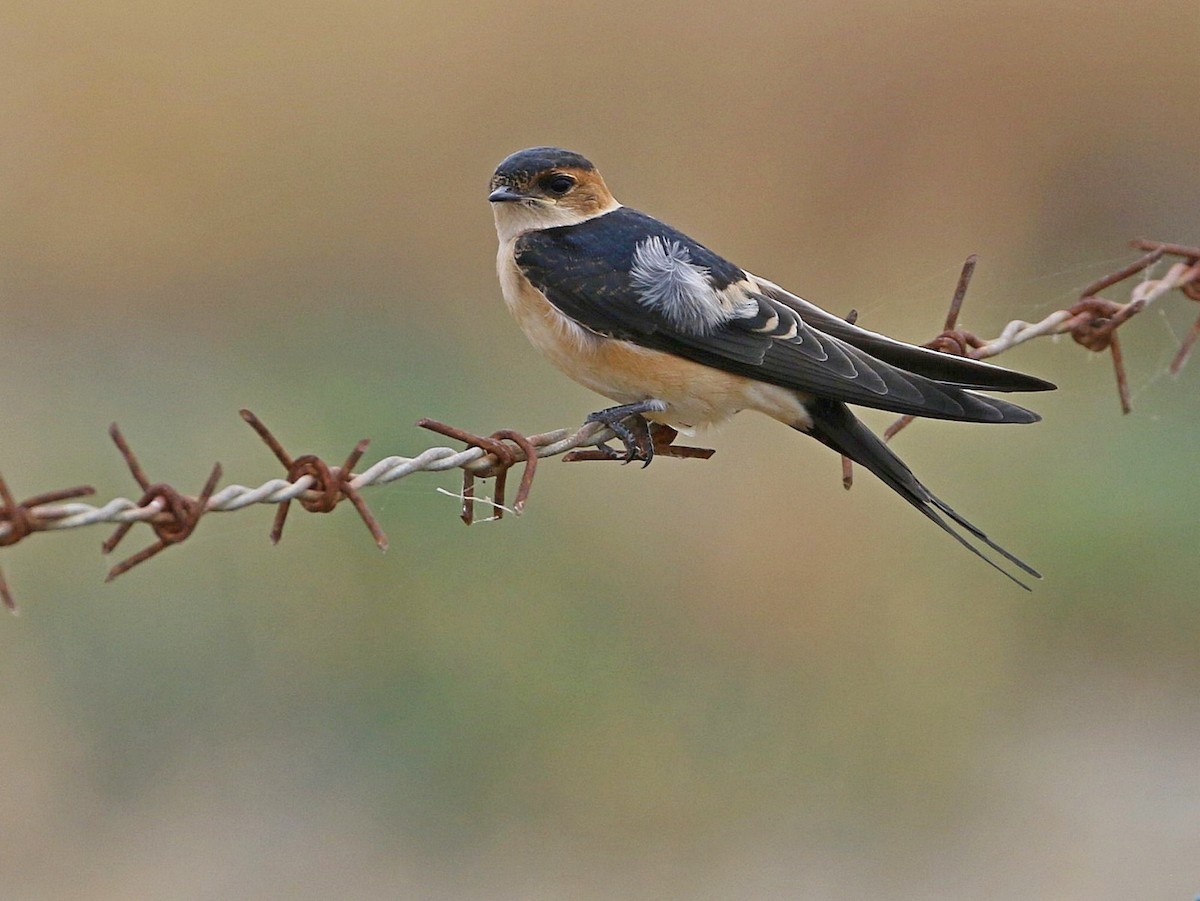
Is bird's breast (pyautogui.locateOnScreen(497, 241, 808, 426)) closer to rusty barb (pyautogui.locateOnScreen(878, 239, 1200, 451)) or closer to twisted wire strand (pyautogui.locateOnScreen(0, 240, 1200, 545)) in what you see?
twisted wire strand (pyautogui.locateOnScreen(0, 240, 1200, 545))

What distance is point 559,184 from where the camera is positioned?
360cm

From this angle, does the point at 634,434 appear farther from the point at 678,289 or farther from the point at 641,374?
the point at 678,289

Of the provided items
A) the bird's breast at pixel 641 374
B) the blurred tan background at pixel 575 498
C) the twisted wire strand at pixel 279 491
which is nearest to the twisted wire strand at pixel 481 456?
the twisted wire strand at pixel 279 491

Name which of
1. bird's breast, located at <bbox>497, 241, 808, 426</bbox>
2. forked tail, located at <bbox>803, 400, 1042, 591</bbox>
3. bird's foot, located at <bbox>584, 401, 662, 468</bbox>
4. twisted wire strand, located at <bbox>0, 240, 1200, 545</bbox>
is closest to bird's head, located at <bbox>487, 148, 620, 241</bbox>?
bird's breast, located at <bbox>497, 241, 808, 426</bbox>

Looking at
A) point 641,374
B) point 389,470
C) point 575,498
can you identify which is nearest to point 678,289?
point 641,374

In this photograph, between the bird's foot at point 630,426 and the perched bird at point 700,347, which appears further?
the bird's foot at point 630,426

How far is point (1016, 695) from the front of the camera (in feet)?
18.0

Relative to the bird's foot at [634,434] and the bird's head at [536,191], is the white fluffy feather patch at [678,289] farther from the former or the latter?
the bird's head at [536,191]

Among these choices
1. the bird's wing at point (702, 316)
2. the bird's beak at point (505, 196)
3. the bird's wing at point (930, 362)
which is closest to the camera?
the bird's wing at point (930, 362)

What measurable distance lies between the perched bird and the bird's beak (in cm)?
16

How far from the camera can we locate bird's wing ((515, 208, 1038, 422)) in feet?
9.82

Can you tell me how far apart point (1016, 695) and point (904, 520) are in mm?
798

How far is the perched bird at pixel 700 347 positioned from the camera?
300cm

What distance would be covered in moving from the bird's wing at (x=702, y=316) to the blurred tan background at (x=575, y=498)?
1292 millimetres
